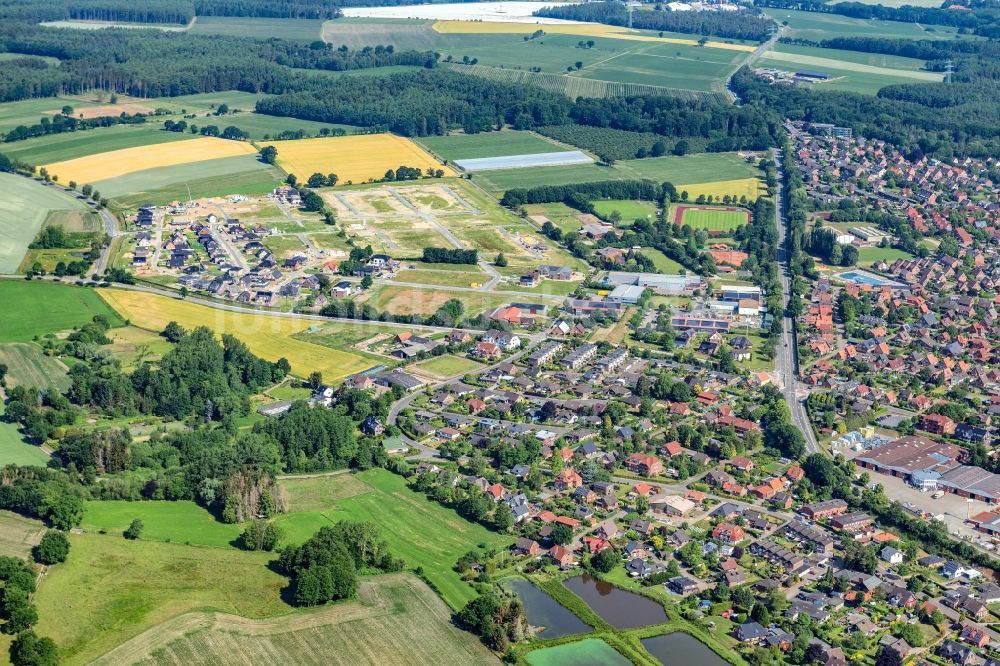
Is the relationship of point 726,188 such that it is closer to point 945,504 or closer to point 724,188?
point 724,188

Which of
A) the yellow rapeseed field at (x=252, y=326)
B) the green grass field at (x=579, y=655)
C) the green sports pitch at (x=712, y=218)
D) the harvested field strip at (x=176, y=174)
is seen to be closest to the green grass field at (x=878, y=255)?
the green sports pitch at (x=712, y=218)

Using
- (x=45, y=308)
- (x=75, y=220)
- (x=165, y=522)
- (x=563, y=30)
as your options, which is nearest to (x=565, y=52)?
(x=563, y=30)

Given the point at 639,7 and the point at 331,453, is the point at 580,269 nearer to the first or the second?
the point at 331,453

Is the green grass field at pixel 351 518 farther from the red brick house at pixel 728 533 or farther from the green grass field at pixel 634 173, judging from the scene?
the green grass field at pixel 634 173

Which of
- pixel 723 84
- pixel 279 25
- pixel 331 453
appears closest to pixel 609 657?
pixel 331 453

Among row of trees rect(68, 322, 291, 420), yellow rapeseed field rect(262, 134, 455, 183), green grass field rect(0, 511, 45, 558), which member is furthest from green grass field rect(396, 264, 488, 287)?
green grass field rect(0, 511, 45, 558)

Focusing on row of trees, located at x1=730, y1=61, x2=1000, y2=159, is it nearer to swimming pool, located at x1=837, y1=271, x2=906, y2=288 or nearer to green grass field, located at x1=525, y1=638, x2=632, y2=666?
swimming pool, located at x1=837, y1=271, x2=906, y2=288
